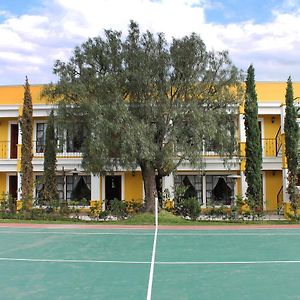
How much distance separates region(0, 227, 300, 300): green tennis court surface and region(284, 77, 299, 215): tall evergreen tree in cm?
474

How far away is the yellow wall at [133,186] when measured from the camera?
24922 millimetres

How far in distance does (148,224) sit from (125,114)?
4.37 metres

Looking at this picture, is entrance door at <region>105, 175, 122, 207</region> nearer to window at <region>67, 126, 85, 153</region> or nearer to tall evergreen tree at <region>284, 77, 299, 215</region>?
window at <region>67, 126, 85, 153</region>

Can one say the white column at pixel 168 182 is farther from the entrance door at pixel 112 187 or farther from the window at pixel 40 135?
the window at pixel 40 135

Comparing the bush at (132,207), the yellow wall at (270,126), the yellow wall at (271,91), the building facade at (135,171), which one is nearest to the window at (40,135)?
the building facade at (135,171)

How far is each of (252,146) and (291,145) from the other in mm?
1808

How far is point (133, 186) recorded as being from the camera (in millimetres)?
25000

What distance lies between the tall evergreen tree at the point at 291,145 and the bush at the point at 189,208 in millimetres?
4014

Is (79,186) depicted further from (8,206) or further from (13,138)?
(8,206)

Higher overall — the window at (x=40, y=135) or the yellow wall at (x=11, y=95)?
the yellow wall at (x=11, y=95)

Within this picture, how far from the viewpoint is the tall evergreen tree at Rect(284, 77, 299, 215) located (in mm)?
18609

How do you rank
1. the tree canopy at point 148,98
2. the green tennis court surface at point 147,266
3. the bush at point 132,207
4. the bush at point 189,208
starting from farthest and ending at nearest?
1. the bush at point 132,207
2. the bush at point 189,208
3. the tree canopy at point 148,98
4. the green tennis court surface at point 147,266

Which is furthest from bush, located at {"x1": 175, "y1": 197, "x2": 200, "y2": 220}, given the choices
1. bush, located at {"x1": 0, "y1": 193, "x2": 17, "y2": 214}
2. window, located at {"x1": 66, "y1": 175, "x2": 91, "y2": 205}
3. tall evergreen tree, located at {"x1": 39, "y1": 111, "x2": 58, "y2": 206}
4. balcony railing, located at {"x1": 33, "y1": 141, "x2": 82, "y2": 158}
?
bush, located at {"x1": 0, "y1": 193, "x2": 17, "y2": 214}

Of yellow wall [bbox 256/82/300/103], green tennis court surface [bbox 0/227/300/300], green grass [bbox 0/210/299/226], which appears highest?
yellow wall [bbox 256/82/300/103]
